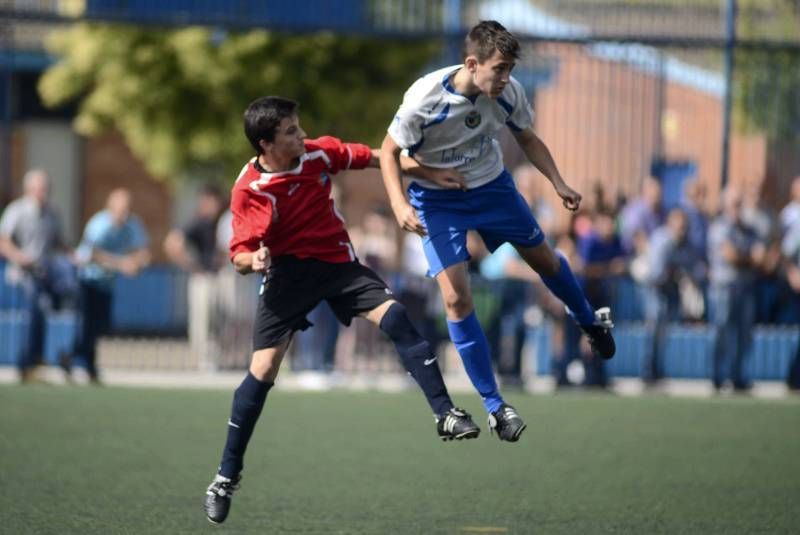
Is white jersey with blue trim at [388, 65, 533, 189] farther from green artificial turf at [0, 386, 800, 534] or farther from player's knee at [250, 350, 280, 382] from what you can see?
green artificial turf at [0, 386, 800, 534]

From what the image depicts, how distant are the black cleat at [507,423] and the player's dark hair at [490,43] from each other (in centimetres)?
177

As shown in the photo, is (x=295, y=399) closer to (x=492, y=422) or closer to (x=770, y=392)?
(x=770, y=392)

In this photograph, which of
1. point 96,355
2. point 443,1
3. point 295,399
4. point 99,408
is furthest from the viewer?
point 443,1

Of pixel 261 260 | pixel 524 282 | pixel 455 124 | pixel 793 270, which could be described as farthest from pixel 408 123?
pixel 793 270

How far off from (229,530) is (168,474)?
73.4 inches

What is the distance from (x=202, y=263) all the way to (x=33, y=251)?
2100 millimetres

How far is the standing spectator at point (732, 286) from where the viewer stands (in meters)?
15.5

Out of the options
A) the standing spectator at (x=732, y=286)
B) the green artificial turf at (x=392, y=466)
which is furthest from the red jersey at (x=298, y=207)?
the standing spectator at (x=732, y=286)

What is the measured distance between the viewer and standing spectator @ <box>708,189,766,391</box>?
1555cm

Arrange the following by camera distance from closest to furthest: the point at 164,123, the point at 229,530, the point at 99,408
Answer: the point at 229,530
the point at 99,408
the point at 164,123

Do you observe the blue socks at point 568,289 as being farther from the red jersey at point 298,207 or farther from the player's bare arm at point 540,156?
the red jersey at point 298,207

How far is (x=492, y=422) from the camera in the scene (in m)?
8.16

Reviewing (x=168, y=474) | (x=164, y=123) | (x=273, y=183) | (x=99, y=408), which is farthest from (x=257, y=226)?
(x=164, y=123)

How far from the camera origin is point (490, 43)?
7.91 m
